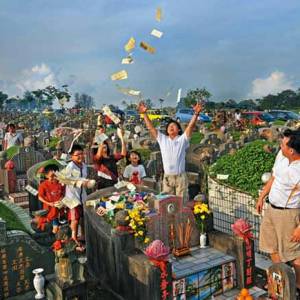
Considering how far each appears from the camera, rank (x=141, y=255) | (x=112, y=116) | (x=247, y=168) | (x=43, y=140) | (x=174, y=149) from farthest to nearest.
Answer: (x=43, y=140) → (x=247, y=168) → (x=112, y=116) → (x=174, y=149) → (x=141, y=255)

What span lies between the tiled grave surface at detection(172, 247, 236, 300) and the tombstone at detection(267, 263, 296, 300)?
123cm

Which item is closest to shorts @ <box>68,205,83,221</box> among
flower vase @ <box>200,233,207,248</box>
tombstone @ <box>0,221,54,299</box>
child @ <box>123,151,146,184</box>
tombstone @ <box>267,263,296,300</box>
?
tombstone @ <box>0,221,54,299</box>

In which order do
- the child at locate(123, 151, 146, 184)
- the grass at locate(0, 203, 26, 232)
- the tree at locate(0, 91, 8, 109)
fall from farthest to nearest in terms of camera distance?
the tree at locate(0, 91, 8, 109), the child at locate(123, 151, 146, 184), the grass at locate(0, 203, 26, 232)

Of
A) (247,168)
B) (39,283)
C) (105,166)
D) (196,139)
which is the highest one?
(105,166)

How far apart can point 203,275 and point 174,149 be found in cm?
210

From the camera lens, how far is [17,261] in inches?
221

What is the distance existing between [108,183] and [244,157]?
3.56 meters

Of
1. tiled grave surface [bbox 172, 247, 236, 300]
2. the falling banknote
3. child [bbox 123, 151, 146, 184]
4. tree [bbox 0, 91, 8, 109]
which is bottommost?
tiled grave surface [bbox 172, 247, 236, 300]

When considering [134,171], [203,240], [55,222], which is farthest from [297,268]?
[134,171]

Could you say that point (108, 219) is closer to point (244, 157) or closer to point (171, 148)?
point (171, 148)

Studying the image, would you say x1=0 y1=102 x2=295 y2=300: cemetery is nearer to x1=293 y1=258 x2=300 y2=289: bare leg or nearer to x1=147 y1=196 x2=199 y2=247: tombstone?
x1=147 y1=196 x2=199 y2=247: tombstone

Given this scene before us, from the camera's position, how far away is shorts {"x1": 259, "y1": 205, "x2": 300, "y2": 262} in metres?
4.69

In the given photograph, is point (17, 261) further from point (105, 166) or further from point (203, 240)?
point (105, 166)

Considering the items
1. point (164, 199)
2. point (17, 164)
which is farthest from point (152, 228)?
point (17, 164)
